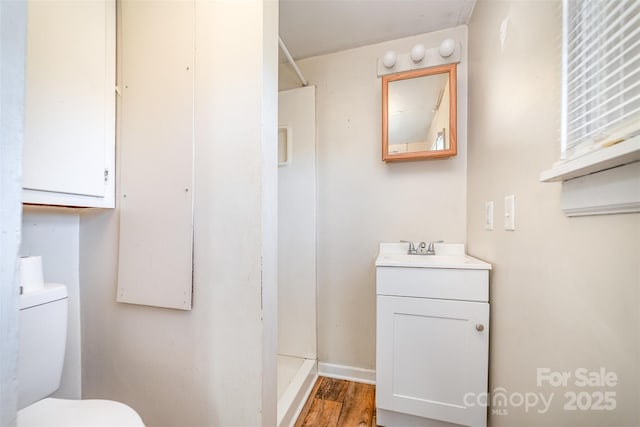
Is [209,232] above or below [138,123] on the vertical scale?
below

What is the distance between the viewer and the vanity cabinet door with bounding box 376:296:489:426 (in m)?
1.09

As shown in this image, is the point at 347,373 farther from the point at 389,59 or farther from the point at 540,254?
the point at 389,59

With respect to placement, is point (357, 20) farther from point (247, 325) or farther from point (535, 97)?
point (247, 325)

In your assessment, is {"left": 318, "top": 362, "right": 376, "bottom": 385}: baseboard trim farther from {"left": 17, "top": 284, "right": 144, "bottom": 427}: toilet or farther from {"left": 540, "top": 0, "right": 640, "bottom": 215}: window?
{"left": 540, "top": 0, "right": 640, "bottom": 215}: window

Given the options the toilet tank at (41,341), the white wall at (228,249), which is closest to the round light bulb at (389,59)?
the white wall at (228,249)

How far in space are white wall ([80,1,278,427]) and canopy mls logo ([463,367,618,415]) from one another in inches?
33.5

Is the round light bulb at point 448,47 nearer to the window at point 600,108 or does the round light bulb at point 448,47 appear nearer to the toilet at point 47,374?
the window at point 600,108

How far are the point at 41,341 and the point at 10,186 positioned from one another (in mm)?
966

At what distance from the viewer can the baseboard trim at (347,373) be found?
5.28 ft

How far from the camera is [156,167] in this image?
100 centimetres

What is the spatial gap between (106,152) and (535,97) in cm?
160

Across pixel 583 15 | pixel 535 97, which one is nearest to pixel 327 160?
pixel 535 97

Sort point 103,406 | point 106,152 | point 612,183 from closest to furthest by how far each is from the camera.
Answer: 1. point 612,183
2. point 103,406
3. point 106,152

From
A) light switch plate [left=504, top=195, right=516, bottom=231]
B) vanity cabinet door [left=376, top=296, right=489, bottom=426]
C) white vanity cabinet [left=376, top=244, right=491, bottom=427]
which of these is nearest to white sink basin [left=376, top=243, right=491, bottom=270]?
white vanity cabinet [left=376, top=244, right=491, bottom=427]
